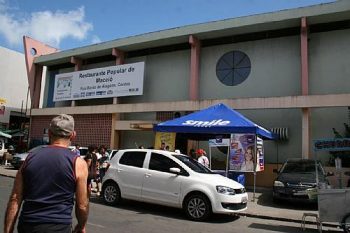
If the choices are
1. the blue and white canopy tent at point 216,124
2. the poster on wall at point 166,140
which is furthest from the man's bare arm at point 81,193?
the poster on wall at point 166,140

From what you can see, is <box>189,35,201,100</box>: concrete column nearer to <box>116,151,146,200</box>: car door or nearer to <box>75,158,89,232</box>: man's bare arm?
<box>116,151,146,200</box>: car door

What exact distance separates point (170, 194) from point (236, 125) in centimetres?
412

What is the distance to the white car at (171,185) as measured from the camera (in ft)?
32.6

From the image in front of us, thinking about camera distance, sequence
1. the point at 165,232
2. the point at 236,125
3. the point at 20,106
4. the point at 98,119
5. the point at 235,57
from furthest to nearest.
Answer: the point at 20,106 < the point at 98,119 < the point at 235,57 < the point at 236,125 < the point at 165,232

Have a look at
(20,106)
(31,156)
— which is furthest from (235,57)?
(20,106)

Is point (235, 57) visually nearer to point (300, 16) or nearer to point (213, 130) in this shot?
point (300, 16)

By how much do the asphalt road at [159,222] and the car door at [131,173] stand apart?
490 millimetres

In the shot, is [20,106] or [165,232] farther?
[20,106]

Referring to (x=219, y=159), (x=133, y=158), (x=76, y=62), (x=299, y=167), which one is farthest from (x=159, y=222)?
(x=76, y=62)

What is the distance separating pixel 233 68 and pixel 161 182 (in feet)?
43.1

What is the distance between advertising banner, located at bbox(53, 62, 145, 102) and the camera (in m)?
24.2

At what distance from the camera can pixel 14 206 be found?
10.3 feet

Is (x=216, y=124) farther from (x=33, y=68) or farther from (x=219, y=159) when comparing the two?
(x=33, y=68)

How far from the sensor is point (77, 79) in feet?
90.6
